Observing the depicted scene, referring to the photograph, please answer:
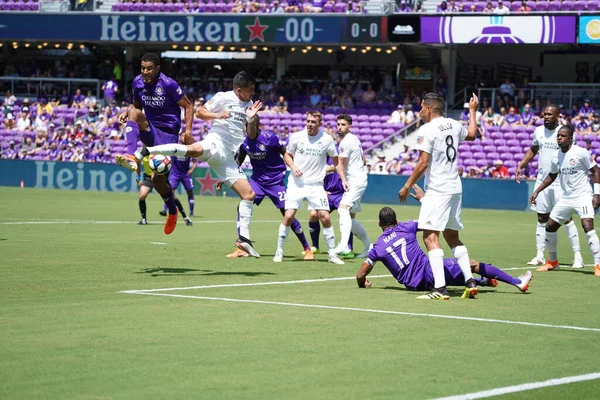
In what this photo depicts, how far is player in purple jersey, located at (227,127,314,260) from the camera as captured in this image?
16.6 meters

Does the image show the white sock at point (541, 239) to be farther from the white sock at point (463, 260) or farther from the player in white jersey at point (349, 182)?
the white sock at point (463, 260)

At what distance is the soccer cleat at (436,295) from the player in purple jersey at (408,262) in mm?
352

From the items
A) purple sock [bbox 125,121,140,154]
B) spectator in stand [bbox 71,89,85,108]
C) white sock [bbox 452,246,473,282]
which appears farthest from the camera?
spectator in stand [bbox 71,89,85,108]

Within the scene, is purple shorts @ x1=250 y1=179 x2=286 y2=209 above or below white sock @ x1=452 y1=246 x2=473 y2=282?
above

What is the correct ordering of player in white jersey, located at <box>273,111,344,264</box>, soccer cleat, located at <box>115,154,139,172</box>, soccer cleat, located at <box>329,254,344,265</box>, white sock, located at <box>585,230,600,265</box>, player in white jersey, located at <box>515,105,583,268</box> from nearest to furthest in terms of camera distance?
soccer cleat, located at <box>115,154,139,172</box> < white sock, located at <box>585,230,600,265</box> < soccer cleat, located at <box>329,254,344,265</box> < player in white jersey, located at <box>273,111,344,264</box> < player in white jersey, located at <box>515,105,583,268</box>

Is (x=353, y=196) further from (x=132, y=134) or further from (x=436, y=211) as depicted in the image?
(x=436, y=211)

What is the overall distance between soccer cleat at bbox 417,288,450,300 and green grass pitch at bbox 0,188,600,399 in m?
0.16

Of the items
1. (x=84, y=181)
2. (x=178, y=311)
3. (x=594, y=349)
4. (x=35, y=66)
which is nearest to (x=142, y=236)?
Result: (x=178, y=311)

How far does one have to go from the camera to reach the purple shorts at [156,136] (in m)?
13.6

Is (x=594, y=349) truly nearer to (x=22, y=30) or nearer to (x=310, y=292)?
(x=310, y=292)

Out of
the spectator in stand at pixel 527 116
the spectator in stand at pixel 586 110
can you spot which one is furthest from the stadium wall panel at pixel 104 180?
the spectator in stand at pixel 586 110

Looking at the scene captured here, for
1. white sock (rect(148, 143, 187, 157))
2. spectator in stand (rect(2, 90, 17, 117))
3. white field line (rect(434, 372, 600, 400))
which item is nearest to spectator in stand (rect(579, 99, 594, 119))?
spectator in stand (rect(2, 90, 17, 117))

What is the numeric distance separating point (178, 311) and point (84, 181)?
33.8m

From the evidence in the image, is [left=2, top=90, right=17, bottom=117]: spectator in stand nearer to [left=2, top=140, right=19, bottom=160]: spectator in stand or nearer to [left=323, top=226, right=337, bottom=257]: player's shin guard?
[left=2, top=140, right=19, bottom=160]: spectator in stand
